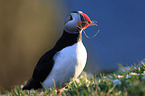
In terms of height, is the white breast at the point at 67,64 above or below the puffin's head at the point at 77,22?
below

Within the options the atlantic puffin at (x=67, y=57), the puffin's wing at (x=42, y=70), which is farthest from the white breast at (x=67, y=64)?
the puffin's wing at (x=42, y=70)

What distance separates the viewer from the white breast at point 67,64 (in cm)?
424

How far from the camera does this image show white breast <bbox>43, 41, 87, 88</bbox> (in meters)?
4.24

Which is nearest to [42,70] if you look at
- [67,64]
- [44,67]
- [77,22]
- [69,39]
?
[44,67]

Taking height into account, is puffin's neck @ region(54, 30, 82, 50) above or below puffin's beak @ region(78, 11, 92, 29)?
below

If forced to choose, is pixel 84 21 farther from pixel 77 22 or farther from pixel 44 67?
pixel 44 67

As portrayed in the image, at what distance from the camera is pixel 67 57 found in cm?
423

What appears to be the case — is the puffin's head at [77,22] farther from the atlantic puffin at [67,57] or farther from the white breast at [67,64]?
the white breast at [67,64]

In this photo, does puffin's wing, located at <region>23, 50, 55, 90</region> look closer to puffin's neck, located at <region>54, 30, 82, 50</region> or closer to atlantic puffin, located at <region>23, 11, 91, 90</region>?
atlantic puffin, located at <region>23, 11, 91, 90</region>

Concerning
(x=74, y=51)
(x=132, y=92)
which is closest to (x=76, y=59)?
(x=74, y=51)

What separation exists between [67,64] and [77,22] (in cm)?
82

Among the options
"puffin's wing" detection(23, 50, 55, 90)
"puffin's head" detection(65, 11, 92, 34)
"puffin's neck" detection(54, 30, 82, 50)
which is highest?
"puffin's head" detection(65, 11, 92, 34)

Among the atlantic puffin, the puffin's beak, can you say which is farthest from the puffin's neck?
the puffin's beak

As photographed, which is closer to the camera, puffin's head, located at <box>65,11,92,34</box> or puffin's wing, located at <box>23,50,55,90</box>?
puffin's head, located at <box>65,11,92,34</box>
